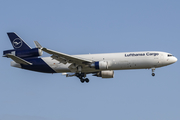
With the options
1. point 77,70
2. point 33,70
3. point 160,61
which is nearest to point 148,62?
point 160,61

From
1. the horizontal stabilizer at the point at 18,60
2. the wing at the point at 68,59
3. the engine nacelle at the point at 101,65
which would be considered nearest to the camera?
the wing at the point at 68,59

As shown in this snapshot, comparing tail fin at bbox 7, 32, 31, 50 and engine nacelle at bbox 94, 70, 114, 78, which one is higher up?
tail fin at bbox 7, 32, 31, 50

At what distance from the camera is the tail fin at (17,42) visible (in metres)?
56.7

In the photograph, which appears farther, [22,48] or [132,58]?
[22,48]

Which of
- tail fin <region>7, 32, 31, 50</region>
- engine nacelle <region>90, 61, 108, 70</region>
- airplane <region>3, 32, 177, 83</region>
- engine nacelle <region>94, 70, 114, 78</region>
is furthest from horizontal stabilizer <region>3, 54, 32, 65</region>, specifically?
engine nacelle <region>94, 70, 114, 78</region>

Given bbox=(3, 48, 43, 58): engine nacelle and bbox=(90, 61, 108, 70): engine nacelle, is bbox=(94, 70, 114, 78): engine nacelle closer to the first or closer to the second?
bbox=(90, 61, 108, 70): engine nacelle

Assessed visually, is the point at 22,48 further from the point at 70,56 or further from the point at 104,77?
the point at 104,77

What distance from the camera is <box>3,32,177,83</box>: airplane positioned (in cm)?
5275

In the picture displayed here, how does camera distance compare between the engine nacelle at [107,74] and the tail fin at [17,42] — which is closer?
the engine nacelle at [107,74]

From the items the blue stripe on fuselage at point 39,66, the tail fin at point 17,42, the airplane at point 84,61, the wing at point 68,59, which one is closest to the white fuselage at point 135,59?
the airplane at point 84,61

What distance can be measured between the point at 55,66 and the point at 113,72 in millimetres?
8913

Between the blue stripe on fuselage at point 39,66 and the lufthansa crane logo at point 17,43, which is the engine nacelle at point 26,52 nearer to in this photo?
the blue stripe on fuselage at point 39,66

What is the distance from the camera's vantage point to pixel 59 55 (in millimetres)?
51031

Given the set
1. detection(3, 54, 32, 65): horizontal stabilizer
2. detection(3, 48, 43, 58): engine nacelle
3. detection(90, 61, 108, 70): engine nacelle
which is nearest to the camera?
detection(90, 61, 108, 70): engine nacelle
